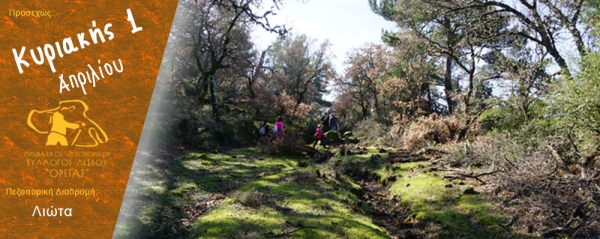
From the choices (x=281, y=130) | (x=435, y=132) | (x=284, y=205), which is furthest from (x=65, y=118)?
(x=435, y=132)

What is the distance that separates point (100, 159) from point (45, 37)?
67.5 inches

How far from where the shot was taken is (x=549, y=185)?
682cm

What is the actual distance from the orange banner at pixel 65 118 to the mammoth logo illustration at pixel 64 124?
0.03 feet

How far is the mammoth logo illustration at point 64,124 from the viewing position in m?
4.34

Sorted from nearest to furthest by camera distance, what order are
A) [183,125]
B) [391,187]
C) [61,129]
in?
[61,129] → [391,187] → [183,125]

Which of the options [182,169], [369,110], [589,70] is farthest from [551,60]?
[369,110]

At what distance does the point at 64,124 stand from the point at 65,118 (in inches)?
3.2

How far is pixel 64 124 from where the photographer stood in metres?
4.42

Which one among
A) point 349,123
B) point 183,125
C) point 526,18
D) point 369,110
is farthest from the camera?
point 369,110

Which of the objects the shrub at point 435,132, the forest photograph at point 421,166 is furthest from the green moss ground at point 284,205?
the shrub at point 435,132

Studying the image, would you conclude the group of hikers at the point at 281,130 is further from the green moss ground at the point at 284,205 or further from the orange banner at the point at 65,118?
the orange banner at the point at 65,118

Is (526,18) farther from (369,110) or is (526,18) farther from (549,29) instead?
(369,110)

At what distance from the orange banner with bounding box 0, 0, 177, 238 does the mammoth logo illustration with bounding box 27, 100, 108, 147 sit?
0.03 ft

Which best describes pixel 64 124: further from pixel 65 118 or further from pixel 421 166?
pixel 421 166
